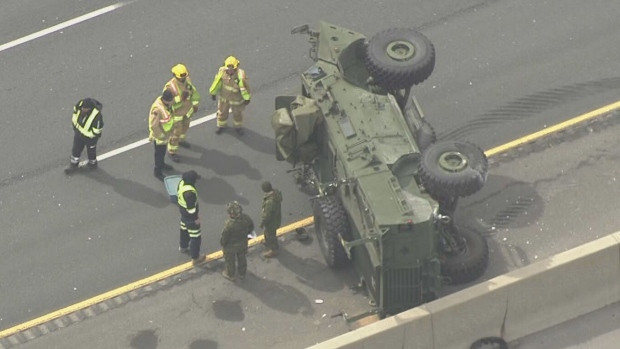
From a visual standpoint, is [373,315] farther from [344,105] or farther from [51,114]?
[51,114]

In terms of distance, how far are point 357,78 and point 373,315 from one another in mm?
3407

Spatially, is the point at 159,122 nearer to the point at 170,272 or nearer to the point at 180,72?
the point at 180,72

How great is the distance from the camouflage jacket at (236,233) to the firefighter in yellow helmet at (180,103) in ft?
7.93

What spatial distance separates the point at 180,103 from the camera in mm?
19750

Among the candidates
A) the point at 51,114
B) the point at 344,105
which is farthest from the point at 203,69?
the point at 344,105

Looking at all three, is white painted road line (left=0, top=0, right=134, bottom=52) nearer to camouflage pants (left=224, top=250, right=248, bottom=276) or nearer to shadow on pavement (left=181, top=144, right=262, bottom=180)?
shadow on pavement (left=181, top=144, right=262, bottom=180)

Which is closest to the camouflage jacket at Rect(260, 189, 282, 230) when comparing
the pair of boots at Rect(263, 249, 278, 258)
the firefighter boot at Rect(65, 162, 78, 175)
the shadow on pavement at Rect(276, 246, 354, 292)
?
the pair of boots at Rect(263, 249, 278, 258)

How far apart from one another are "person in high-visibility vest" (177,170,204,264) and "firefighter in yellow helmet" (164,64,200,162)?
1470 mm

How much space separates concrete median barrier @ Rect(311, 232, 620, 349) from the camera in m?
16.9

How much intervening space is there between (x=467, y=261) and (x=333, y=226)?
5.99 ft

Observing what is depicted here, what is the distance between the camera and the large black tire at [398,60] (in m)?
18.7

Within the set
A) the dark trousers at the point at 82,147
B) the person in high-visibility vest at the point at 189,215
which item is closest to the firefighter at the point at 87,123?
the dark trousers at the point at 82,147

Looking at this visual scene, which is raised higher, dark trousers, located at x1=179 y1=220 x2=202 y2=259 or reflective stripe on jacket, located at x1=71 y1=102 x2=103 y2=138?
reflective stripe on jacket, located at x1=71 y1=102 x2=103 y2=138

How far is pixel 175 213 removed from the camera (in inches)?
769
